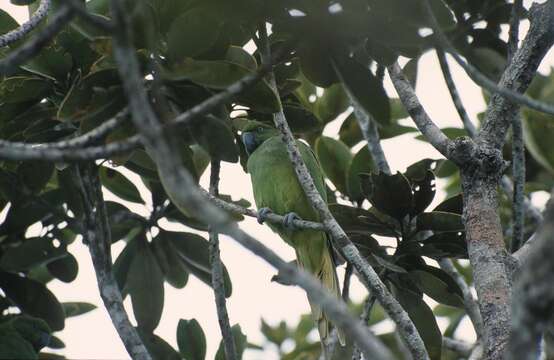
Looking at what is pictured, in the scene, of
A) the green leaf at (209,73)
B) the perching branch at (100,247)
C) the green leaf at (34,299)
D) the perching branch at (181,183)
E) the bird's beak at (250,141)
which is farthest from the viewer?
the bird's beak at (250,141)

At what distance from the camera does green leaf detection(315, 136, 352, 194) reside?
13.1ft

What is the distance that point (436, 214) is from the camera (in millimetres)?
3033

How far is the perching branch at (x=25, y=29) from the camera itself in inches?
101

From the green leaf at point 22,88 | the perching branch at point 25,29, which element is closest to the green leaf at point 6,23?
the green leaf at point 22,88

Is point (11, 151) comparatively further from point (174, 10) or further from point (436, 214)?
point (436, 214)

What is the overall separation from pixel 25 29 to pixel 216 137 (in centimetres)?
78

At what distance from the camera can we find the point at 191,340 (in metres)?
3.19

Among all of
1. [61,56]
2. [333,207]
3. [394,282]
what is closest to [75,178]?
[61,56]

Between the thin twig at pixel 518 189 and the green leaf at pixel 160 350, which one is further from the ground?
the thin twig at pixel 518 189

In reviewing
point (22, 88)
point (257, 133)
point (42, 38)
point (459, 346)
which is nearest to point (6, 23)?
point (22, 88)

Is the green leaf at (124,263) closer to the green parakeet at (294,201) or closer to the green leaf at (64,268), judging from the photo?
the green leaf at (64,268)

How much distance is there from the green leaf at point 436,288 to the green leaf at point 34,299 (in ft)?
5.50

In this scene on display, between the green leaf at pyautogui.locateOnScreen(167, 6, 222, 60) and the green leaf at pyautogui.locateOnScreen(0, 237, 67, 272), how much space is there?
1428 mm

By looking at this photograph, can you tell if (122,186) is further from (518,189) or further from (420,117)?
(518,189)
